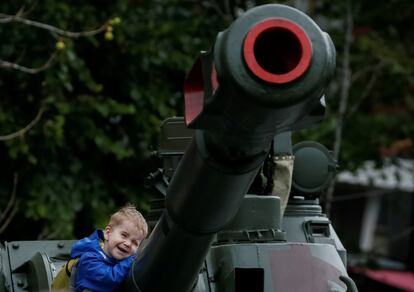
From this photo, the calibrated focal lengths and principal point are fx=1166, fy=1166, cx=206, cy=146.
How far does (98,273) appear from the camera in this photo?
18.1 feet

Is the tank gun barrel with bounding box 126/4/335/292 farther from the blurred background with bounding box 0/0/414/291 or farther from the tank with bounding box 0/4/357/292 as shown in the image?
the blurred background with bounding box 0/0/414/291

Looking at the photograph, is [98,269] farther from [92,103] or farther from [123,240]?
[92,103]

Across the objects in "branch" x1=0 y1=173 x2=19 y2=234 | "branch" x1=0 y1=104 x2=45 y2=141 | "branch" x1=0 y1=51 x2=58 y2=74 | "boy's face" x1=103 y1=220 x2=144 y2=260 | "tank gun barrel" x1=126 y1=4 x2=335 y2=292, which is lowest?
"branch" x1=0 y1=173 x2=19 y2=234

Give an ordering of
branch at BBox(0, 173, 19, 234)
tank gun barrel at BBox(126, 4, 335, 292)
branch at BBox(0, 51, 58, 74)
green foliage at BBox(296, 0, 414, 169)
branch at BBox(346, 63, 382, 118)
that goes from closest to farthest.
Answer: tank gun barrel at BBox(126, 4, 335, 292)
branch at BBox(0, 51, 58, 74)
branch at BBox(0, 173, 19, 234)
branch at BBox(346, 63, 382, 118)
green foliage at BBox(296, 0, 414, 169)

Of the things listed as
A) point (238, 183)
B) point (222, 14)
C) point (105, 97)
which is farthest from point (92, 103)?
point (238, 183)

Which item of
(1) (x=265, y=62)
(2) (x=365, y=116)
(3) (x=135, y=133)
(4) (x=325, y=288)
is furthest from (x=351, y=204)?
(1) (x=265, y=62)

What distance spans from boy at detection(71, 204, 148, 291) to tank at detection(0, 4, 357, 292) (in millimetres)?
268

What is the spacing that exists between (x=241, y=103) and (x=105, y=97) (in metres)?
7.47

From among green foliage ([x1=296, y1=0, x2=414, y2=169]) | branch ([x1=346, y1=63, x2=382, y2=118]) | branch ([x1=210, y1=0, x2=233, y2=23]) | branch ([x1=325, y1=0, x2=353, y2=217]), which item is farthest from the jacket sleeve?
branch ([x1=346, y1=63, x2=382, y2=118])

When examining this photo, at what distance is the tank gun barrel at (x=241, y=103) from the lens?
381 centimetres

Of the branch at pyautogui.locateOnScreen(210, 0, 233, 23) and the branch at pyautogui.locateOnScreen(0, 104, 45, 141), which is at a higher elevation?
the branch at pyautogui.locateOnScreen(210, 0, 233, 23)

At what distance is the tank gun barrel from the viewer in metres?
3.81

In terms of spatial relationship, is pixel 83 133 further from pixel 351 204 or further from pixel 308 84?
pixel 351 204

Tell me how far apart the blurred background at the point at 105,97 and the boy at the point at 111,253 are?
394 centimetres
